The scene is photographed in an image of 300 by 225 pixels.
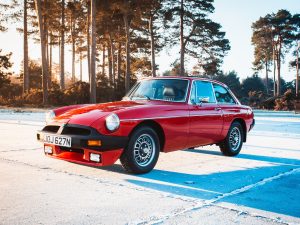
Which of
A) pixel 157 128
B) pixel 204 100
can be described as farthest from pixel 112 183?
pixel 204 100

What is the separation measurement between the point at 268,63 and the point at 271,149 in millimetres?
62185

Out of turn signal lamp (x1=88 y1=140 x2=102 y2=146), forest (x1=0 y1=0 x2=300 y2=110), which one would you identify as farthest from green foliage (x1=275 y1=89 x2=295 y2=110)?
turn signal lamp (x1=88 y1=140 x2=102 y2=146)

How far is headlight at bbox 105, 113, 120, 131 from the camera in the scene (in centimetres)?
489

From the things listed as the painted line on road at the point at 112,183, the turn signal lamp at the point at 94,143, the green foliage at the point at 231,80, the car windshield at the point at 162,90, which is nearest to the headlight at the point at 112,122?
the turn signal lamp at the point at 94,143

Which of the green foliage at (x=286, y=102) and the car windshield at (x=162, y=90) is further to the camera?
the green foliage at (x=286, y=102)

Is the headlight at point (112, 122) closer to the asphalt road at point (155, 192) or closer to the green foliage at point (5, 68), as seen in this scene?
the asphalt road at point (155, 192)

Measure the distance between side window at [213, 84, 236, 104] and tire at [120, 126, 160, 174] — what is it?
2229 mm

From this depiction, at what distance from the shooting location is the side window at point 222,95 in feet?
23.4

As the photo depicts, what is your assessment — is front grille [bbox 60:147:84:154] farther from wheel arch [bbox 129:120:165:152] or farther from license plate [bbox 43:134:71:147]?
wheel arch [bbox 129:120:165:152]

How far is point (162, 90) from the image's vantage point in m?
6.24

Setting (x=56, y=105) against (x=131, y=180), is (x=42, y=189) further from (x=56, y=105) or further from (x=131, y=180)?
(x=56, y=105)

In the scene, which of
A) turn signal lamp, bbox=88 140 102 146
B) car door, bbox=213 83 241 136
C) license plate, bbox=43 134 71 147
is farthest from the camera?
car door, bbox=213 83 241 136

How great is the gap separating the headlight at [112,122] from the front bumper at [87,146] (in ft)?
0.43

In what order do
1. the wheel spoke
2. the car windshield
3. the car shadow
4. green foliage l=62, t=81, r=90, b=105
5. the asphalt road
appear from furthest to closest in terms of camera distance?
green foliage l=62, t=81, r=90, b=105
the car windshield
the wheel spoke
the car shadow
the asphalt road
